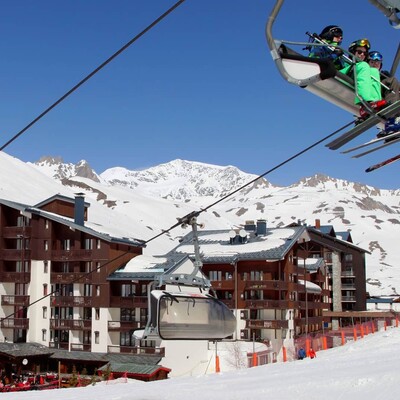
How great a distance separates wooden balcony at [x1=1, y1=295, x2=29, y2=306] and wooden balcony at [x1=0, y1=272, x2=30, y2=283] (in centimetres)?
141

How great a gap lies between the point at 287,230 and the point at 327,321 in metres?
19.5

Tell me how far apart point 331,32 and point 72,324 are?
46127 mm

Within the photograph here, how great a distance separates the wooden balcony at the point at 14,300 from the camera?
1982 inches

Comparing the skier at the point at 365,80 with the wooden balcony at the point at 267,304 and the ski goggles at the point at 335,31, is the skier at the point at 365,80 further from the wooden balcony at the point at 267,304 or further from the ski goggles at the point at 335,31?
the wooden balcony at the point at 267,304

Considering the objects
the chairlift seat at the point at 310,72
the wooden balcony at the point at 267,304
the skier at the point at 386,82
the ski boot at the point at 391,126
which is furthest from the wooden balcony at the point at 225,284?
the chairlift seat at the point at 310,72

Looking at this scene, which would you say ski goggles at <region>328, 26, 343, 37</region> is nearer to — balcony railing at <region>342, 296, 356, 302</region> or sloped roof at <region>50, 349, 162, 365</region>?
sloped roof at <region>50, 349, 162, 365</region>

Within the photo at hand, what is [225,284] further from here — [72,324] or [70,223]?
[70,223]

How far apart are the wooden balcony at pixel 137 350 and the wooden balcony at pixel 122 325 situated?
142cm

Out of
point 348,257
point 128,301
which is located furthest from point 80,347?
point 348,257

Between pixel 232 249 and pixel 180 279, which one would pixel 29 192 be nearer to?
pixel 232 249

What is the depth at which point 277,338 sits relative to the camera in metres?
48.4

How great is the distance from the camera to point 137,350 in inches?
1805

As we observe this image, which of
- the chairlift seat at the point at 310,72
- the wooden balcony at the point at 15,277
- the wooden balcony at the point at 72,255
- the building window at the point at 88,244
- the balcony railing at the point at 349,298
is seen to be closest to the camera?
the chairlift seat at the point at 310,72

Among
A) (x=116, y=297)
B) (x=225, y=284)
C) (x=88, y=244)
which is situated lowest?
(x=116, y=297)
